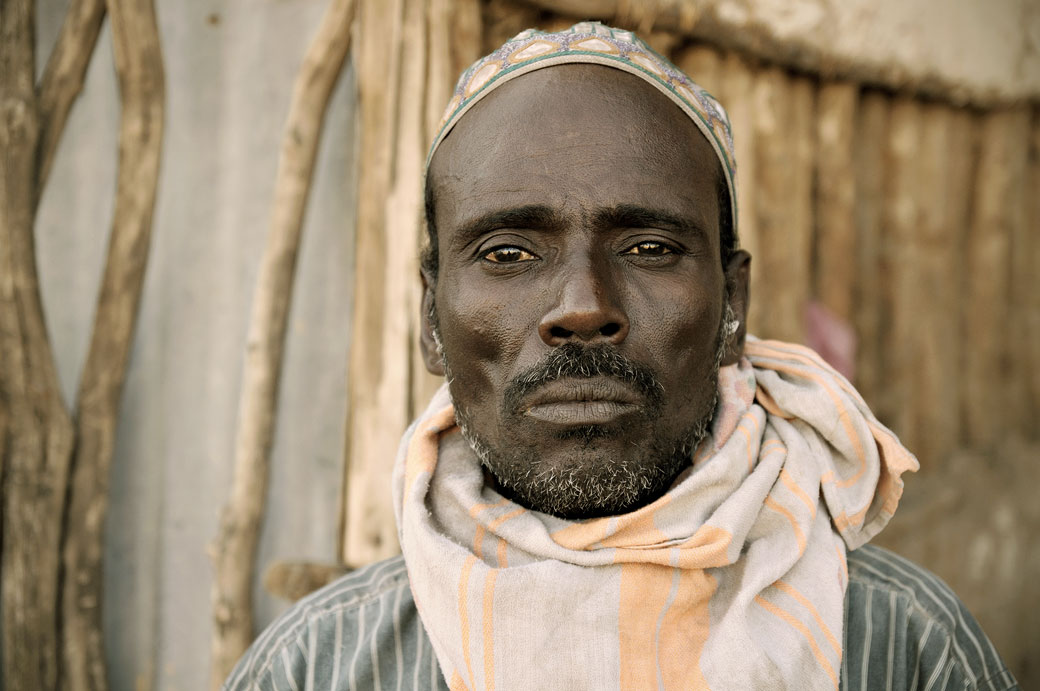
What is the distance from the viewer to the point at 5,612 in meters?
Result: 2.28

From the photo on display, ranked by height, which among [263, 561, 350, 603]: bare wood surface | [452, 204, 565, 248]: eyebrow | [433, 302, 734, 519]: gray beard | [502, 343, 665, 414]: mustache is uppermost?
[452, 204, 565, 248]: eyebrow

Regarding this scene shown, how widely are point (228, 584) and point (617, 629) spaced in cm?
147

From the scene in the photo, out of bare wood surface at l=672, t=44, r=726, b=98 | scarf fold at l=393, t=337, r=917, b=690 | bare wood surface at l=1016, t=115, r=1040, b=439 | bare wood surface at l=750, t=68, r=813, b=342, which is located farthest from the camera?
bare wood surface at l=1016, t=115, r=1040, b=439

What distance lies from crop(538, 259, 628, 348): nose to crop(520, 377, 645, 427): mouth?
8 cm

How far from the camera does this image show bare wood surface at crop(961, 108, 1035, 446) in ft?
10.7

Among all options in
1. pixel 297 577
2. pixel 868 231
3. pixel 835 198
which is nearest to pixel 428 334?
pixel 297 577

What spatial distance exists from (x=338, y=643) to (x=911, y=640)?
1.21 m

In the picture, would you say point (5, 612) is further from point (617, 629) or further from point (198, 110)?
point (617, 629)

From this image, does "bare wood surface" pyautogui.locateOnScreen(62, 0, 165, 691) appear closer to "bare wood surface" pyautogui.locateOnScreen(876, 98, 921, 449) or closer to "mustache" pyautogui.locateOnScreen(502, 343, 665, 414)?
"mustache" pyautogui.locateOnScreen(502, 343, 665, 414)

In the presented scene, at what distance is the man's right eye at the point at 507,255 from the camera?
1628 millimetres

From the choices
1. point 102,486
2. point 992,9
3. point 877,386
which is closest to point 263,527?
point 102,486

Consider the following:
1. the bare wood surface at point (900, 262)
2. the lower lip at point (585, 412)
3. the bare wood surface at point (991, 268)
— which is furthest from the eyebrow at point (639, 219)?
the bare wood surface at point (991, 268)

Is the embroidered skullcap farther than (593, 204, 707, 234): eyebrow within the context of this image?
Yes

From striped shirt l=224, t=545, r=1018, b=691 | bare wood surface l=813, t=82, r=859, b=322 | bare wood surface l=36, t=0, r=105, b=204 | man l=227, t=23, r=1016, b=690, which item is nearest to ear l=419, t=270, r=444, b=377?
man l=227, t=23, r=1016, b=690
